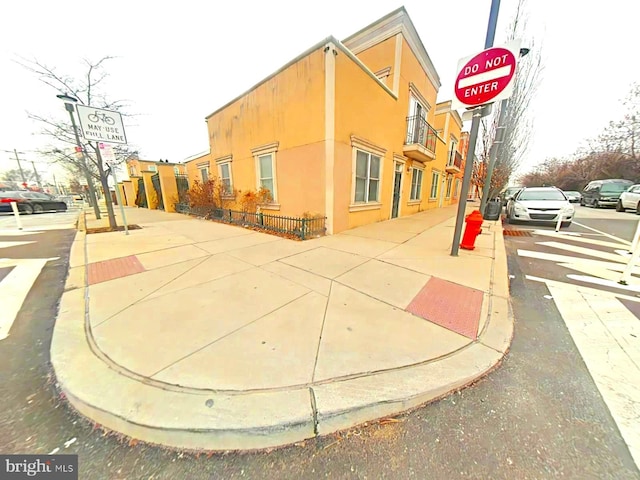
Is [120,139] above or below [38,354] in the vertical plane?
above

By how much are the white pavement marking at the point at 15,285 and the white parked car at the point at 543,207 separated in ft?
45.0

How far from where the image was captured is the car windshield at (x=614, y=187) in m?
17.2

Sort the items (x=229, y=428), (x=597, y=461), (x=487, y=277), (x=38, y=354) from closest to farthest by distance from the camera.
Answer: (x=597, y=461) < (x=229, y=428) < (x=38, y=354) < (x=487, y=277)

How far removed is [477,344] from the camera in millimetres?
2377

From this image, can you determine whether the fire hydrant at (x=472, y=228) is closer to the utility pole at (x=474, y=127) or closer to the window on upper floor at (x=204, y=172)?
the utility pole at (x=474, y=127)

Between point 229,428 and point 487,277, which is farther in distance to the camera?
point 487,277

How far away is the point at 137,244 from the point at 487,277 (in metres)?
8.24

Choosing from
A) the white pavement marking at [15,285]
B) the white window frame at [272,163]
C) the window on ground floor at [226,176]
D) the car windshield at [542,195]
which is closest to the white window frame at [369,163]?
the white window frame at [272,163]

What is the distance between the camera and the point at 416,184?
1312 centimetres

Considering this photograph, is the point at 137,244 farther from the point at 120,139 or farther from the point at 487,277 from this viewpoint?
the point at 487,277

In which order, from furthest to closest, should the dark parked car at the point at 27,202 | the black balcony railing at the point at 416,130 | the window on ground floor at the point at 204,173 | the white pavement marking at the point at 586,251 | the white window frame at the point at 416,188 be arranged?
1. the dark parked car at the point at 27,202
2. the window on ground floor at the point at 204,173
3. the white window frame at the point at 416,188
4. the black balcony railing at the point at 416,130
5. the white pavement marking at the point at 586,251

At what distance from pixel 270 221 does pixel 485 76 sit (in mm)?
7116

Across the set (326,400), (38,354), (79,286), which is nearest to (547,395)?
(326,400)

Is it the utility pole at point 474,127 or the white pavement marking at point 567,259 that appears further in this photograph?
the white pavement marking at point 567,259
